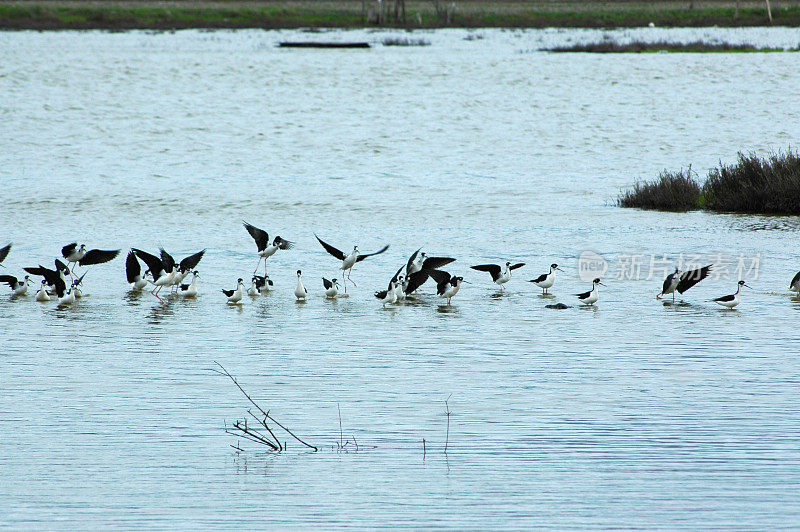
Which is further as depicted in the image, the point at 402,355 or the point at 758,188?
the point at 758,188

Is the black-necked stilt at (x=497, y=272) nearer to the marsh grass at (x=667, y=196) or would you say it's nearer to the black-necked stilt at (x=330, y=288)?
the black-necked stilt at (x=330, y=288)

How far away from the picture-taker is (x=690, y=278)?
13039mm

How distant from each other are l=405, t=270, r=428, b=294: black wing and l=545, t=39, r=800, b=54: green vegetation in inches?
2178

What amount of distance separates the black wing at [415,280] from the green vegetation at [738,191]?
9.33 m

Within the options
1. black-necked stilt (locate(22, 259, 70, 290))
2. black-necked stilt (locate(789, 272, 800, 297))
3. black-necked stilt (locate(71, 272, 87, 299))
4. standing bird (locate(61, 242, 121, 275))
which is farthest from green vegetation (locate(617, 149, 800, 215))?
black-necked stilt (locate(22, 259, 70, 290))

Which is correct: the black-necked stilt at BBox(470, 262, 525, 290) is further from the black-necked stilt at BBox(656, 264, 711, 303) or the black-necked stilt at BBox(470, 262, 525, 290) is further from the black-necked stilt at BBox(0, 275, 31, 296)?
the black-necked stilt at BBox(0, 275, 31, 296)

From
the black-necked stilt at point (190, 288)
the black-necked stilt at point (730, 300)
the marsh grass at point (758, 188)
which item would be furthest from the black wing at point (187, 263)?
the marsh grass at point (758, 188)

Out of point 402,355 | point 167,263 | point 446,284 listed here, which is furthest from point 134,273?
point 402,355

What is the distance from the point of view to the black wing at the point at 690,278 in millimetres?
12867

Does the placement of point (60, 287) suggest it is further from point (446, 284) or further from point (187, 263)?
point (446, 284)

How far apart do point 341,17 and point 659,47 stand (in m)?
44.9

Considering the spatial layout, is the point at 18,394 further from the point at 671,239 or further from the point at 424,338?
the point at 671,239

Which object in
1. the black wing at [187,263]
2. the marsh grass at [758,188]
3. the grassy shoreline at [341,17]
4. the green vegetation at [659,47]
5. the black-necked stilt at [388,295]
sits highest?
the grassy shoreline at [341,17]

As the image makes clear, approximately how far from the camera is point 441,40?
270 ft
